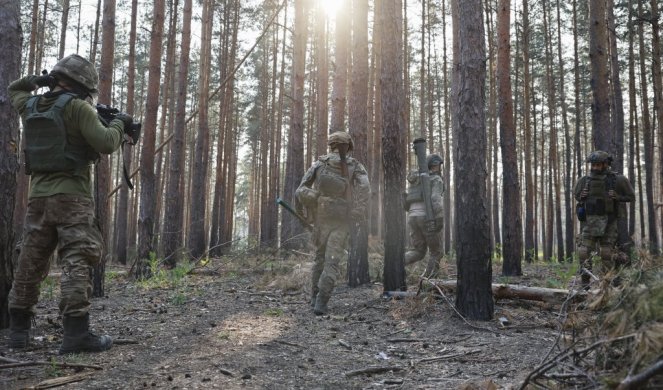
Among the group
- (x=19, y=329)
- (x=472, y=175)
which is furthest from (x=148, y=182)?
(x=472, y=175)

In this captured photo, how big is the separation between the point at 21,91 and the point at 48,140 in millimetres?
671

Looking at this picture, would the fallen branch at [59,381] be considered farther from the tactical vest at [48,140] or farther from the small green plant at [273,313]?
the small green plant at [273,313]

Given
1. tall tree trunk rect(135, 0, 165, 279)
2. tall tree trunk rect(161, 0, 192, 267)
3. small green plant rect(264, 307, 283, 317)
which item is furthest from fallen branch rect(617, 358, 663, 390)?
tall tree trunk rect(161, 0, 192, 267)

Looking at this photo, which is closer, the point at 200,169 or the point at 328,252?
the point at 328,252

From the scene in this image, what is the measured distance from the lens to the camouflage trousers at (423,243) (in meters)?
7.86

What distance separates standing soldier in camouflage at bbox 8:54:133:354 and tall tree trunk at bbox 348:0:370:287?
15.0ft

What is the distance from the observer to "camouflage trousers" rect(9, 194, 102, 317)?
3512mm

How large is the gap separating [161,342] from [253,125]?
1085 inches

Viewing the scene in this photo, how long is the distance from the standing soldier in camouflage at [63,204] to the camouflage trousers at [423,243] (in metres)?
5.40

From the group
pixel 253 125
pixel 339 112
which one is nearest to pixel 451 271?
pixel 339 112

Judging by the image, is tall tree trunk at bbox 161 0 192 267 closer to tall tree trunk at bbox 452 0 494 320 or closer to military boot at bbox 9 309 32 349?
military boot at bbox 9 309 32 349

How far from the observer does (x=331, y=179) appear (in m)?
5.93

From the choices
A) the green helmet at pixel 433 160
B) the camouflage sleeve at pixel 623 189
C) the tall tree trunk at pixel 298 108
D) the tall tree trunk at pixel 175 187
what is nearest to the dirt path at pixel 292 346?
the camouflage sleeve at pixel 623 189

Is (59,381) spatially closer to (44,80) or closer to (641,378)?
(44,80)
